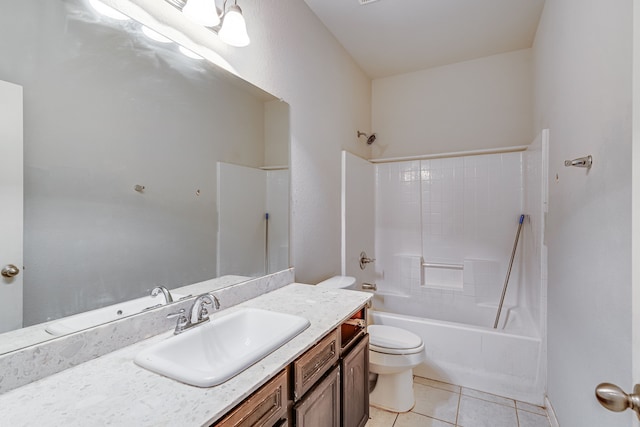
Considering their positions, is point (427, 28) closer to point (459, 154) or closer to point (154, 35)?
point (459, 154)

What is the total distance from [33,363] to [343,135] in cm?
239

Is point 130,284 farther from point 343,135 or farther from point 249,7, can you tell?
point 343,135

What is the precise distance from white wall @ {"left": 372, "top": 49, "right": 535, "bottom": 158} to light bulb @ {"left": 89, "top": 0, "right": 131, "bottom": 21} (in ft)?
8.83

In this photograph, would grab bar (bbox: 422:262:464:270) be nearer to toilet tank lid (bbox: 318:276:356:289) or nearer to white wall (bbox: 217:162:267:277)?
toilet tank lid (bbox: 318:276:356:289)

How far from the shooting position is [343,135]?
270 cm

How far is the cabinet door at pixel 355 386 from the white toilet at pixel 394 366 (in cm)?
29

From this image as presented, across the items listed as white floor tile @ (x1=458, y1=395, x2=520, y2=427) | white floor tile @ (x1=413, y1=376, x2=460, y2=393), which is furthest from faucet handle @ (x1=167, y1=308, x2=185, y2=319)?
white floor tile @ (x1=413, y1=376, x2=460, y2=393)

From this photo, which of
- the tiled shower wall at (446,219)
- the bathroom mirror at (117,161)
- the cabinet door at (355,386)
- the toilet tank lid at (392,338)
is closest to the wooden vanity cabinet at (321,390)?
the cabinet door at (355,386)

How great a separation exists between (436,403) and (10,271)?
2270 mm

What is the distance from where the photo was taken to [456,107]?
10.0 feet

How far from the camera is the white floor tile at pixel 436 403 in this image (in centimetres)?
189

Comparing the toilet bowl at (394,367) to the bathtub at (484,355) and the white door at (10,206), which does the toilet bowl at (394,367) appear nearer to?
the bathtub at (484,355)

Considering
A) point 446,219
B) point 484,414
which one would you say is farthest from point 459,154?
point 484,414

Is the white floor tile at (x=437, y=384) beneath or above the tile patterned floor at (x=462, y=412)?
above
